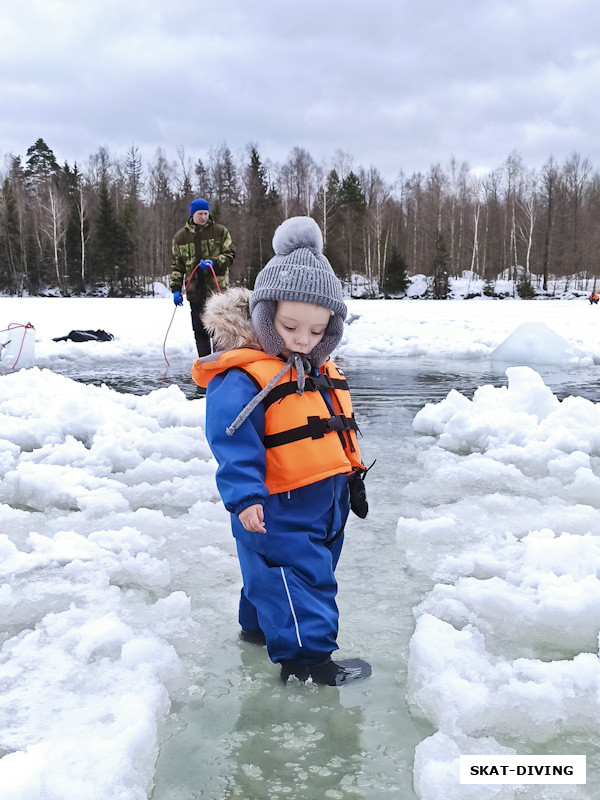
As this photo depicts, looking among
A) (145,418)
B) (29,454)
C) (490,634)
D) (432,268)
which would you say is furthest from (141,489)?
(432,268)

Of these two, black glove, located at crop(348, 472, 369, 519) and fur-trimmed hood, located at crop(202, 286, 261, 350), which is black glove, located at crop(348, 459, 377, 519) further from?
fur-trimmed hood, located at crop(202, 286, 261, 350)

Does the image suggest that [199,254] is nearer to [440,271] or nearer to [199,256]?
[199,256]

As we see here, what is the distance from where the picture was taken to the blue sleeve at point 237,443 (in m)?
1.77

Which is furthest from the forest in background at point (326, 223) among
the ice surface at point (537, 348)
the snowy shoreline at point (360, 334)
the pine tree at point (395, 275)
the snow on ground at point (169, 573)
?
the snow on ground at point (169, 573)

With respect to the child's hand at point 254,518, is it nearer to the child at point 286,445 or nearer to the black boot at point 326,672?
the child at point 286,445

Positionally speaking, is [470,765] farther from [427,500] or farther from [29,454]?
[29,454]

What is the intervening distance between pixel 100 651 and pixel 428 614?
41.5 inches

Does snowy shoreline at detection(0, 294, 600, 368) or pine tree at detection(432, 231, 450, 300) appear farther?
pine tree at detection(432, 231, 450, 300)

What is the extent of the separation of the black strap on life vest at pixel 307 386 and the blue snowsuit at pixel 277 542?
44 mm

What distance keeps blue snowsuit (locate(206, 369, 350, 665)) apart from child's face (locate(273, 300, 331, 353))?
0.20 meters

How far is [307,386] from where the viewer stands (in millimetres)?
2020

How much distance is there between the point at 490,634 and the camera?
2.08 metres

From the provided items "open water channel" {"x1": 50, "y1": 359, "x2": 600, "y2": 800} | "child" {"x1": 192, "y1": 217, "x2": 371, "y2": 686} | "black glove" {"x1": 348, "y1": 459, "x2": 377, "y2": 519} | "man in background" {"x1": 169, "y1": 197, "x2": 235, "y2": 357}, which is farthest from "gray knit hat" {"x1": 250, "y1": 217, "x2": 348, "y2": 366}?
"man in background" {"x1": 169, "y1": 197, "x2": 235, "y2": 357}

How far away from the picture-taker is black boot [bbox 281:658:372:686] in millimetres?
1837
